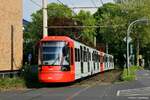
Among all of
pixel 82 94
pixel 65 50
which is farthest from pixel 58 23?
pixel 82 94

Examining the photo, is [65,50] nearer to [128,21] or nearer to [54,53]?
[54,53]

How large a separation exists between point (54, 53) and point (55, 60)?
44 cm

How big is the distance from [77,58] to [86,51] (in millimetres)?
6372

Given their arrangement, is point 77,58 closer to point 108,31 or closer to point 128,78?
point 128,78

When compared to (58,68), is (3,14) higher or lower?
higher

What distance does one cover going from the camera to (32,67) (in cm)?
4081

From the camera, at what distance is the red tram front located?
34312mm

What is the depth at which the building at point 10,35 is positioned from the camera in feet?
143

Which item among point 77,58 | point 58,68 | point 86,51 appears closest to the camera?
point 58,68

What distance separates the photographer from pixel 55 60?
113ft

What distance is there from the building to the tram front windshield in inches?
350

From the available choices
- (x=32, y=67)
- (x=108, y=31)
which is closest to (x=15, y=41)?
(x=32, y=67)

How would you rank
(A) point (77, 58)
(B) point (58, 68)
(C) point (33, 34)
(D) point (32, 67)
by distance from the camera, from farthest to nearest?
1. (C) point (33, 34)
2. (D) point (32, 67)
3. (A) point (77, 58)
4. (B) point (58, 68)

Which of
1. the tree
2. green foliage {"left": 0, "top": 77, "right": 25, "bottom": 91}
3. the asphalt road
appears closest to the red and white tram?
green foliage {"left": 0, "top": 77, "right": 25, "bottom": 91}
